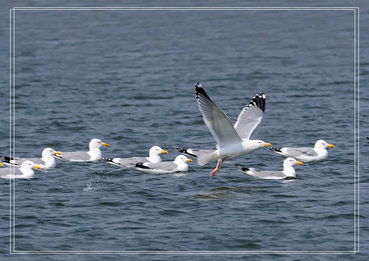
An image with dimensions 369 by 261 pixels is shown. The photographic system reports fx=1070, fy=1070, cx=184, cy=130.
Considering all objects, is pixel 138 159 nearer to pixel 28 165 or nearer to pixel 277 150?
pixel 28 165

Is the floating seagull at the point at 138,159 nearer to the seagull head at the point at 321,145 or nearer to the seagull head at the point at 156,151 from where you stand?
the seagull head at the point at 156,151

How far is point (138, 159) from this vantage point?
69.5 ft

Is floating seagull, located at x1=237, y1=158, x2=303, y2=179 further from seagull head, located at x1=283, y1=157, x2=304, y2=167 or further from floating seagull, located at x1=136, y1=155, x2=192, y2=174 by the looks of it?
floating seagull, located at x1=136, y1=155, x2=192, y2=174

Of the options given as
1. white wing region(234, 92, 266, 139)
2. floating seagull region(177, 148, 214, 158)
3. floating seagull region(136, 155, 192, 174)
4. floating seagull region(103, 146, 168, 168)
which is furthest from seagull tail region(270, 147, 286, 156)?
white wing region(234, 92, 266, 139)

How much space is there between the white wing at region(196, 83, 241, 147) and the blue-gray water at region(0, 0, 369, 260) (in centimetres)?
106

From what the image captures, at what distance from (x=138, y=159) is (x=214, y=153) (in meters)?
3.20

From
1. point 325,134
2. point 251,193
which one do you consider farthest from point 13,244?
point 325,134

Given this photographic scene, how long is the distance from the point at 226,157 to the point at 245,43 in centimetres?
2039

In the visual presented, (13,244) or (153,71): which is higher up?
(153,71)

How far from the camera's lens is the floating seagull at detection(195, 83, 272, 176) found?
16672mm

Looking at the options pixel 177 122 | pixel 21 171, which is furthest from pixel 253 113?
pixel 177 122

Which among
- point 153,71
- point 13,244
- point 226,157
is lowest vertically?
point 13,244

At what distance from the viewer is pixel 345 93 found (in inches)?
1162

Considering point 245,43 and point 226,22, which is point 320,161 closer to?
point 245,43
